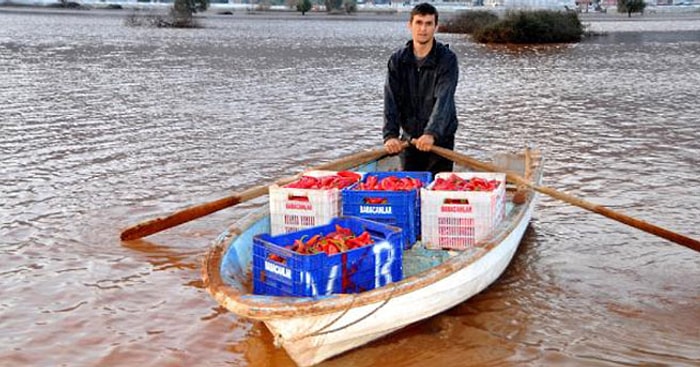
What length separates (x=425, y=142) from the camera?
8164 mm

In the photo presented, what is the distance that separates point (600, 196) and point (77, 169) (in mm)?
7424

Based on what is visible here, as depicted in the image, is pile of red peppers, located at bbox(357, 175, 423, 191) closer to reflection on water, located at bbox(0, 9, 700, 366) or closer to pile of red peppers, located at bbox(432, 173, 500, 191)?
pile of red peppers, located at bbox(432, 173, 500, 191)

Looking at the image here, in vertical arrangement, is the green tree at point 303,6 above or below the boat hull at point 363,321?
above

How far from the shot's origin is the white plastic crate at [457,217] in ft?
23.3

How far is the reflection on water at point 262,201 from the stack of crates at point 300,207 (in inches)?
38.0

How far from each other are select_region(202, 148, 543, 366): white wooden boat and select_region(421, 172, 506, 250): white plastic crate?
0.35 ft

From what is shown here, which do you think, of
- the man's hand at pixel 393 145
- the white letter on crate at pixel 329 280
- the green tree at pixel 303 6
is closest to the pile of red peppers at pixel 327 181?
the man's hand at pixel 393 145

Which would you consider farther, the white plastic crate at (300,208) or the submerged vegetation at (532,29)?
the submerged vegetation at (532,29)

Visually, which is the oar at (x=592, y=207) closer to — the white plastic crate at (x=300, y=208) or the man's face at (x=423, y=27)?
the man's face at (x=423, y=27)

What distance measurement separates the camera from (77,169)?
1209 centimetres

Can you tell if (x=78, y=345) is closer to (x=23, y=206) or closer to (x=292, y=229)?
(x=292, y=229)

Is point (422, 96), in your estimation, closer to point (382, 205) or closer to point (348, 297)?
point (382, 205)

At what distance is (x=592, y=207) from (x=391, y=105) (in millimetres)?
2273

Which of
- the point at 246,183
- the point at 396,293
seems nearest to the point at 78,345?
the point at 396,293
